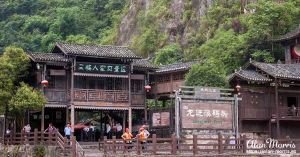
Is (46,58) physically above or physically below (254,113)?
above

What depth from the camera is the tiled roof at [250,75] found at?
3159 centimetres

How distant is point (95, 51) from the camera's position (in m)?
32.8

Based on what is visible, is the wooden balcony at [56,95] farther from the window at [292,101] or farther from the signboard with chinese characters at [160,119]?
the window at [292,101]

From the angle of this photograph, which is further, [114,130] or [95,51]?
[114,130]

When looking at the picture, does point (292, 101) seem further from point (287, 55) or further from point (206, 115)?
point (206, 115)

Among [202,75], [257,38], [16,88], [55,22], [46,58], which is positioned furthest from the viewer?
[55,22]

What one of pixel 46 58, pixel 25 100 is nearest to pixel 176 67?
Result: pixel 46 58

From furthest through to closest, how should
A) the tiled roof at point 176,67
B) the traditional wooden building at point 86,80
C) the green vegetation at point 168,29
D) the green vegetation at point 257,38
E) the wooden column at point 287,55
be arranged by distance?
the green vegetation at point 168,29
the green vegetation at point 257,38
the wooden column at point 287,55
the tiled roof at point 176,67
the traditional wooden building at point 86,80

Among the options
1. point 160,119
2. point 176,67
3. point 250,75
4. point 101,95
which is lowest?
point 160,119

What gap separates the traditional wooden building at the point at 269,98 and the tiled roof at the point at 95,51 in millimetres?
6594

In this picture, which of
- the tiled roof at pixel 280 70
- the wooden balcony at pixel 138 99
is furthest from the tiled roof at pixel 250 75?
the wooden balcony at pixel 138 99

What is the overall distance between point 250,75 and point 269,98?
92.4 inches

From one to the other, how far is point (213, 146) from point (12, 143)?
11.0m

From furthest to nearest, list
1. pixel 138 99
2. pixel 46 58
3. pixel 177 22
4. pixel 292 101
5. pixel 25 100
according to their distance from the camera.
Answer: pixel 177 22 → pixel 292 101 → pixel 138 99 → pixel 46 58 → pixel 25 100
